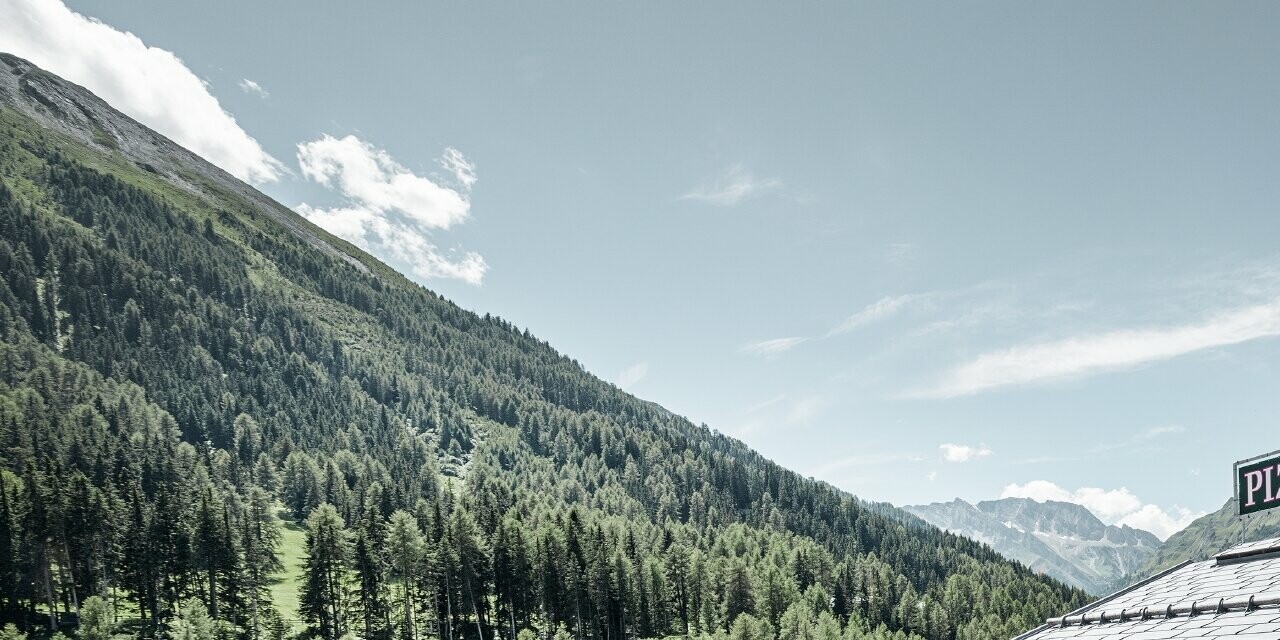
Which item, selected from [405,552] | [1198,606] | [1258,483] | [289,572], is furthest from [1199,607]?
[289,572]

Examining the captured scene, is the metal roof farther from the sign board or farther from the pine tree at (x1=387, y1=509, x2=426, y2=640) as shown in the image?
the pine tree at (x1=387, y1=509, x2=426, y2=640)

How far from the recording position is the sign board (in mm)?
40375

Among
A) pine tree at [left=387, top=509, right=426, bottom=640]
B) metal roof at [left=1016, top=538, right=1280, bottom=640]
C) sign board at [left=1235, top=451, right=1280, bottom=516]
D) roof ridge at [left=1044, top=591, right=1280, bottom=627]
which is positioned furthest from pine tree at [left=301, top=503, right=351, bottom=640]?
sign board at [left=1235, top=451, right=1280, bottom=516]

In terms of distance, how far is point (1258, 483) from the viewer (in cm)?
4122

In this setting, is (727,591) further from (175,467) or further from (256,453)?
(256,453)

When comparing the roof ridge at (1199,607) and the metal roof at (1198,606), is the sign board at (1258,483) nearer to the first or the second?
the metal roof at (1198,606)

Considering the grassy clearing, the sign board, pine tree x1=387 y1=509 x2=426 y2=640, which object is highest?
the sign board

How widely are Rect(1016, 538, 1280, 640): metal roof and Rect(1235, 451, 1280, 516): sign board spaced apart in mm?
5387

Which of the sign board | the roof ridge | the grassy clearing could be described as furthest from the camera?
the grassy clearing

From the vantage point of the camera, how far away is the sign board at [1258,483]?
40.4m

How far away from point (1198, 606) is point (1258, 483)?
20454 millimetres

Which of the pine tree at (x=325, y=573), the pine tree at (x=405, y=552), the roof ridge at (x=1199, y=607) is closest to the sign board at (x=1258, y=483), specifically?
the roof ridge at (x=1199, y=607)

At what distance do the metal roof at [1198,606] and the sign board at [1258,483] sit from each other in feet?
17.7

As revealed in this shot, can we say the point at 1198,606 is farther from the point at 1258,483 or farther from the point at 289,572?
the point at 289,572
